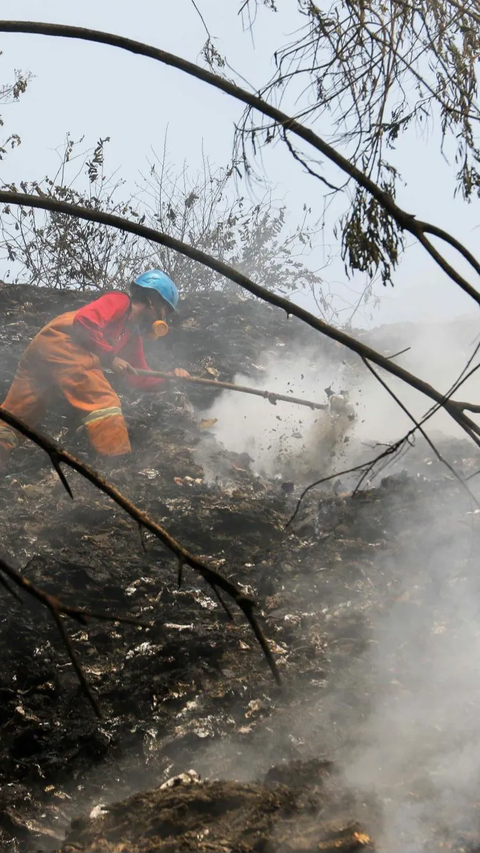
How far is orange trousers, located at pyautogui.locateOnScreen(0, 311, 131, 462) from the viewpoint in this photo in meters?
6.52

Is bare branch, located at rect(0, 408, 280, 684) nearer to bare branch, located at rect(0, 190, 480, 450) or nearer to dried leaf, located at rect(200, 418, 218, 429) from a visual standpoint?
bare branch, located at rect(0, 190, 480, 450)

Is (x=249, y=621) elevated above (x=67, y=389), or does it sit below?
below

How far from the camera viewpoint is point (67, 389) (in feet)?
21.6

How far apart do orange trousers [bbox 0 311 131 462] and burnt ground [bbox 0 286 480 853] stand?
0.37 metres

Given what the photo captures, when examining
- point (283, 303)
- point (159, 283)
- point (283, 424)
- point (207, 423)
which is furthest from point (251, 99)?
point (283, 424)

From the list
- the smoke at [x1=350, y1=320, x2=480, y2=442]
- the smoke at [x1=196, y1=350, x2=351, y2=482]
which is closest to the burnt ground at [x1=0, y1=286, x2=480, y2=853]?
the smoke at [x1=196, y1=350, x2=351, y2=482]

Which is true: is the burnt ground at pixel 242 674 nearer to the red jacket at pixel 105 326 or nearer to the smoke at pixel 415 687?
the smoke at pixel 415 687

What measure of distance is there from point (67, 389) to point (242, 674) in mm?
3569

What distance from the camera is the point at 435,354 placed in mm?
10141

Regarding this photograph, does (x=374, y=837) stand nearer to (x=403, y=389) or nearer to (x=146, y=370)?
(x=146, y=370)

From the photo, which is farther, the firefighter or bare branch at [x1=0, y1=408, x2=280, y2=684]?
the firefighter

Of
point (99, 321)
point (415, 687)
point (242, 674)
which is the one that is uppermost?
point (99, 321)

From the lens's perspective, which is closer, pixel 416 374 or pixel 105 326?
pixel 105 326

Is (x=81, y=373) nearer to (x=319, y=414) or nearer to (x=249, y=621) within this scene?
(x=319, y=414)
